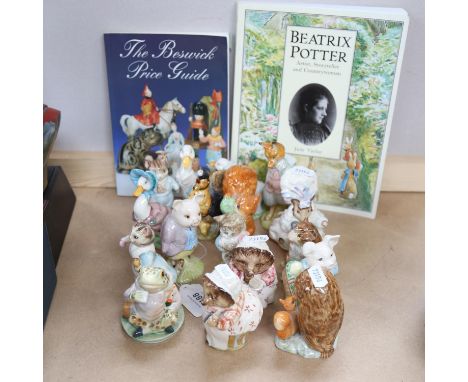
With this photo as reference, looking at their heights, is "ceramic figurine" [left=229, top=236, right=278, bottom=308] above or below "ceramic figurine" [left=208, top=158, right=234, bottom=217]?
below

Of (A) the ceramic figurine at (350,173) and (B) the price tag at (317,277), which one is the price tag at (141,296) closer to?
(B) the price tag at (317,277)

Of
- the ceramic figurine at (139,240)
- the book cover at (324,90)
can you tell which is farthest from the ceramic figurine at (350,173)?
the ceramic figurine at (139,240)

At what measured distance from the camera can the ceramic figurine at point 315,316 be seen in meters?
0.90

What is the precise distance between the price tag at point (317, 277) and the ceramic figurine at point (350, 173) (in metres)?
0.38

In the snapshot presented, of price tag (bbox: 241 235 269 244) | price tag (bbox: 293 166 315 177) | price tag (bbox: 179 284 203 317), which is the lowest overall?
price tag (bbox: 179 284 203 317)

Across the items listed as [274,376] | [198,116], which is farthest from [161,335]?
[198,116]

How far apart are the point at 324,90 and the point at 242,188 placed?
280mm

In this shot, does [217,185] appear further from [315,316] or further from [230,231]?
[315,316]

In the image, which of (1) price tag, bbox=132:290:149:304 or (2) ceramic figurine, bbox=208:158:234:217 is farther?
(2) ceramic figurine, bbox=208:158:234:217

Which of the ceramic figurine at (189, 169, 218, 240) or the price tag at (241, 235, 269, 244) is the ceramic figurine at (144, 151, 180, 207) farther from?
the price tag at (241, 235, 269, 244)

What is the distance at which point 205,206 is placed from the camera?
1.14m

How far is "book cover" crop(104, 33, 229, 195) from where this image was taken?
1153mm

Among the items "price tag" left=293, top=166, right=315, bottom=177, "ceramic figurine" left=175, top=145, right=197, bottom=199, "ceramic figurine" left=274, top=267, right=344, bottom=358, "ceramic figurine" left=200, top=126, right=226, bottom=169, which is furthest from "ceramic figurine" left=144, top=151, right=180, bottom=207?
"ceramic figurine" left=274, top=267, right=344, bottom=358

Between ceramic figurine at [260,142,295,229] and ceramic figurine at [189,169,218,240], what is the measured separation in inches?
4.7
